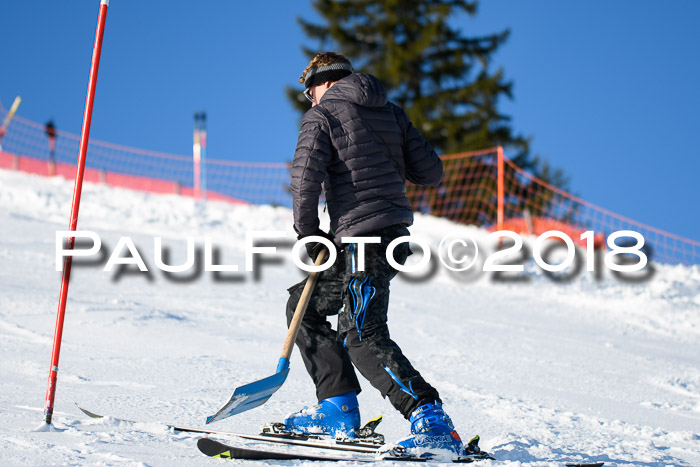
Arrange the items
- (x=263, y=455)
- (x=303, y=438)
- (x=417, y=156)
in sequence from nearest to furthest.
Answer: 1. (x=263, y=455)
2. (x=303, y=438)
3. (x=417, y=156)

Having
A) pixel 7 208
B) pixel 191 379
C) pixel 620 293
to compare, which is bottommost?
pixel 191 379

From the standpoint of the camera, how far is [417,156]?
3203 mm

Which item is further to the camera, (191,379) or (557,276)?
(557,276)

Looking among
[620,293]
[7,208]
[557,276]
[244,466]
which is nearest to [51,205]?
[7,208]

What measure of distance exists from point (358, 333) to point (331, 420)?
0.44 meters

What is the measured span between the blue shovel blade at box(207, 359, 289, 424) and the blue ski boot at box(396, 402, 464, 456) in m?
0.56

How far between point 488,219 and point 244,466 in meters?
16.0

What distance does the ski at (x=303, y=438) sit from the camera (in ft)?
9.64

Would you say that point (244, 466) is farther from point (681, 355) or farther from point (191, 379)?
point (681, 355)

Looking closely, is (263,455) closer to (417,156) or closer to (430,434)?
(430,434)

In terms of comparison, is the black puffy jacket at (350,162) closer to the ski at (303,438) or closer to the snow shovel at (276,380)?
the snow shovel at (276,380)

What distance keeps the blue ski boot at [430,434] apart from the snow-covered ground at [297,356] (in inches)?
9.3

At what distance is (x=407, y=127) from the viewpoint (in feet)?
10.4

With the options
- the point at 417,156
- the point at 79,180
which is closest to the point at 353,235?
the point at 417,156
